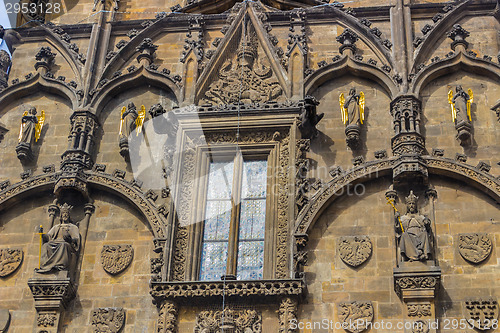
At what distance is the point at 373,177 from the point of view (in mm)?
19156

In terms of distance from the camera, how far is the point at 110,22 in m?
22.0

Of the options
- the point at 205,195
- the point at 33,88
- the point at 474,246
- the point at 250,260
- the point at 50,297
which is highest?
the point at 33,88

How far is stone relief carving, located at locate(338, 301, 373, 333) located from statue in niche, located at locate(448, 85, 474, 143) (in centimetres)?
369

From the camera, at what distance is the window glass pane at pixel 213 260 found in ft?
61.1

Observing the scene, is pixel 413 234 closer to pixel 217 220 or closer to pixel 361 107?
pixel 361 107

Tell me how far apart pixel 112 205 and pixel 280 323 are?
4082mm

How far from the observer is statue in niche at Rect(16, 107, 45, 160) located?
2023 centimetres

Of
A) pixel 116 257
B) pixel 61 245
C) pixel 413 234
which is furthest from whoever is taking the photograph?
pixel 116 257

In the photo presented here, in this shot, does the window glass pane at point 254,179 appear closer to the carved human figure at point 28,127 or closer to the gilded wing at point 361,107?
the gilded wing at point 361,107

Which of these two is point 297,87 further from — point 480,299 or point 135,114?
point 480,299

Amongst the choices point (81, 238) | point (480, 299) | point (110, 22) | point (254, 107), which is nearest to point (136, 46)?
point (110, 22)

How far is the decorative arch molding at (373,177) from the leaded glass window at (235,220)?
0.86 meters

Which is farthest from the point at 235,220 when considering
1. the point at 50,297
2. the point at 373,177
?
the point at 50,297

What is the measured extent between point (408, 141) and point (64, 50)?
7321mm
